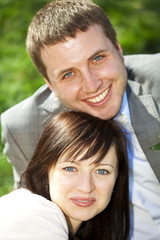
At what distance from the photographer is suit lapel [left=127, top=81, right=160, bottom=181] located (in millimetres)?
3027

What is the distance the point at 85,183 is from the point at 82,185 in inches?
0.9

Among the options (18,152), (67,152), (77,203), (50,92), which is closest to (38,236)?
(77,203)

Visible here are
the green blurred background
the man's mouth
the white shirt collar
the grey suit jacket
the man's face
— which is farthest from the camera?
the green blurred background

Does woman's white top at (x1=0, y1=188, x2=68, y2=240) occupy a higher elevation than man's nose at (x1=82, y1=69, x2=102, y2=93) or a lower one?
lower

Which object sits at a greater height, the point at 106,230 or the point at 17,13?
the point at 17,13

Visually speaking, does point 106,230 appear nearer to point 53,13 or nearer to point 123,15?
point 53,13

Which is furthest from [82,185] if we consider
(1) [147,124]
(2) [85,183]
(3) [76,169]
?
(1) [147,124]

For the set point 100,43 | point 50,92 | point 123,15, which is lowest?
point 123,15

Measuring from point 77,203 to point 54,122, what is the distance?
1.91ft

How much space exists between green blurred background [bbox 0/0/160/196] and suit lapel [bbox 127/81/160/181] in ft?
5.78

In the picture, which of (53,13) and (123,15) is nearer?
(53,13)

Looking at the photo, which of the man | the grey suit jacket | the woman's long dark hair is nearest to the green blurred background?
the grey suit jacket

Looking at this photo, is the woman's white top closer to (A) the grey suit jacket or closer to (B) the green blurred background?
(A) the grey suit jacket

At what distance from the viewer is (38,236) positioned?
7.56 feet
